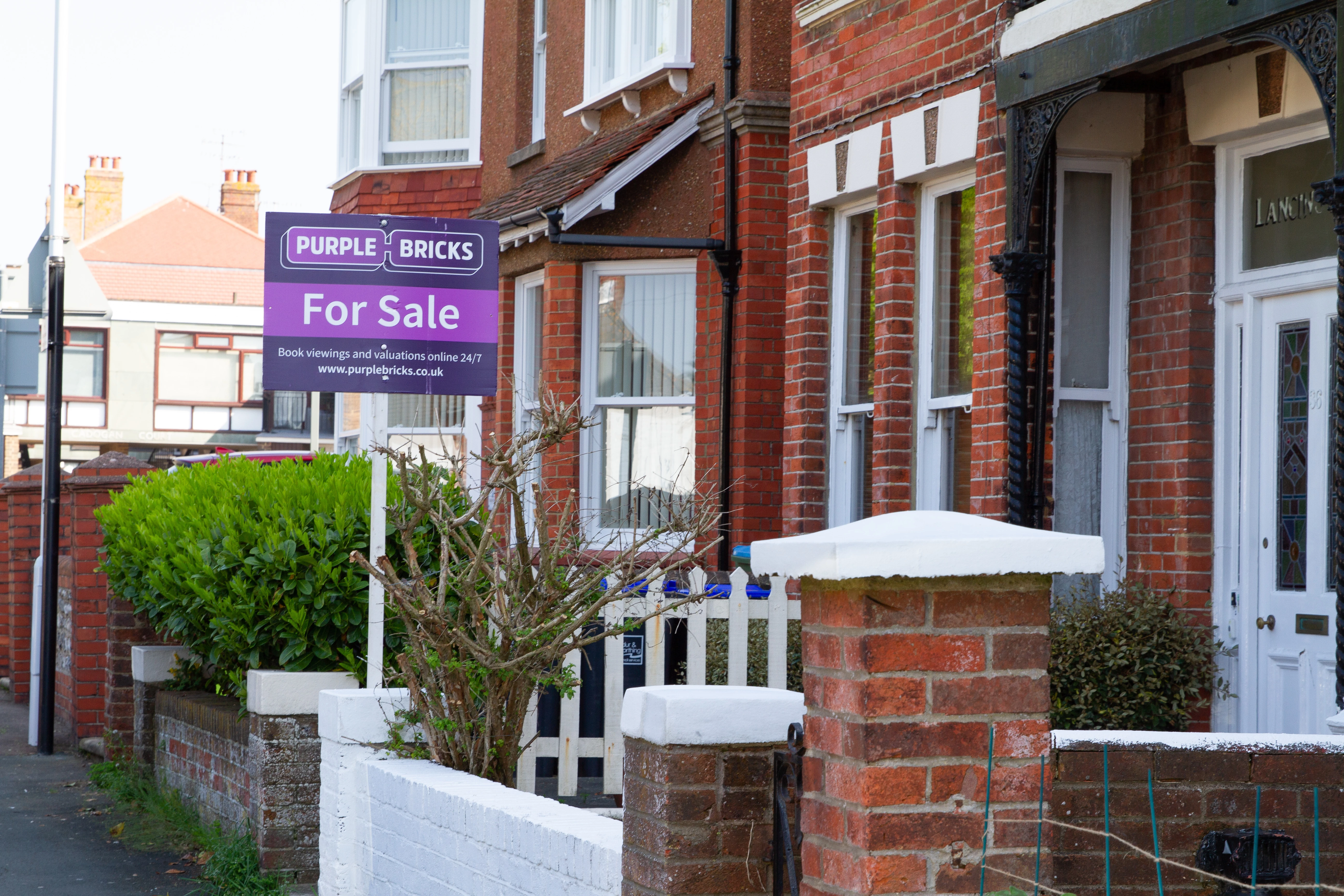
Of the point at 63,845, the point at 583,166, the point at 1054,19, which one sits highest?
the point at 583,166

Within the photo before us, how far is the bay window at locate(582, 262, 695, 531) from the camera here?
12.1m

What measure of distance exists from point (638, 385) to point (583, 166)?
1640mm

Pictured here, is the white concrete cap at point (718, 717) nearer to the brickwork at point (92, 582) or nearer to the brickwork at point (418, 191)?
the brickwork at point (92, 582)

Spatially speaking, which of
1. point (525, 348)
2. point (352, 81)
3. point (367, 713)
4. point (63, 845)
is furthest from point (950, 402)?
point (352, 81)

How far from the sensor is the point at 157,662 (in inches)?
389

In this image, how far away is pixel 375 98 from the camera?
15383 millimetres

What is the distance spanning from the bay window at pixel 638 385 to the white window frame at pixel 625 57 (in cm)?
135

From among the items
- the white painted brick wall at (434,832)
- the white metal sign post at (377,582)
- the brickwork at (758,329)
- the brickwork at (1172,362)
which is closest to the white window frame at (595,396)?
the brickwork at (758,329)

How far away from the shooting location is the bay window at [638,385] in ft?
39.6

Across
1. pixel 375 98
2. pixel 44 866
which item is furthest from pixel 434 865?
pixel 375 98

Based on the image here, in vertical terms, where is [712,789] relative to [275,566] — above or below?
below

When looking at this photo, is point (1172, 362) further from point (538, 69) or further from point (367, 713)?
point (538, 69)

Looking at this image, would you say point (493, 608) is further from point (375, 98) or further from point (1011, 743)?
point (375, 98)

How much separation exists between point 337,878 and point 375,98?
1016cm
